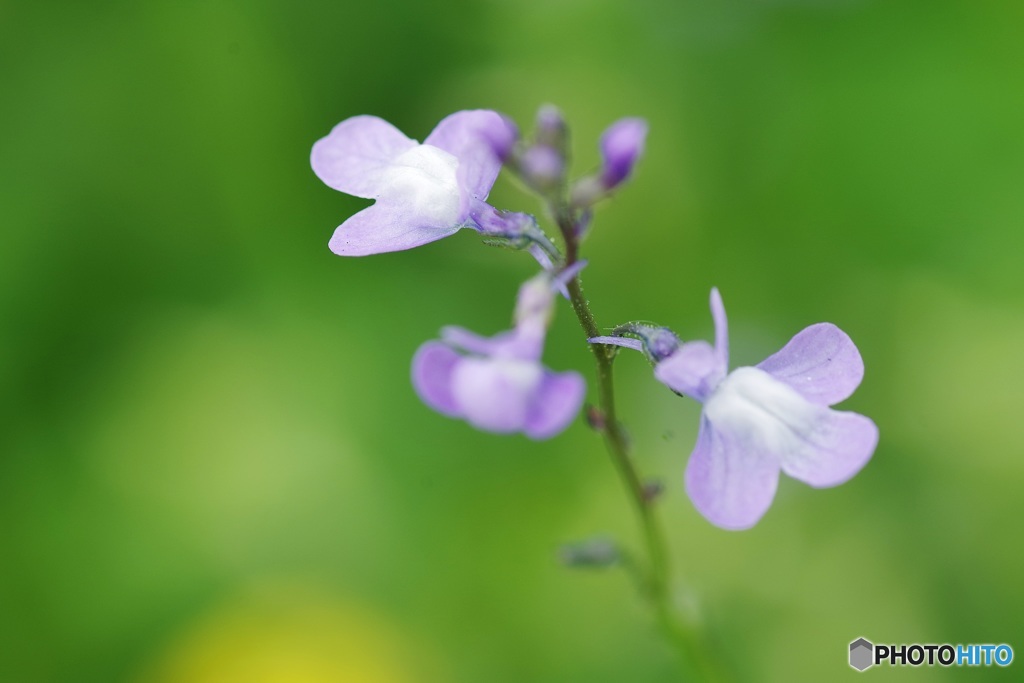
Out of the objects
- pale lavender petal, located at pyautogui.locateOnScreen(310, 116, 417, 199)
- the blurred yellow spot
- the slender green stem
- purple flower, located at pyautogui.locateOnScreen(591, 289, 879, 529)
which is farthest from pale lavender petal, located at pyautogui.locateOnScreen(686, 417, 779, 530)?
the blurred yellow spot

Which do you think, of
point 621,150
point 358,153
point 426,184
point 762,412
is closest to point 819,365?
point 762,412

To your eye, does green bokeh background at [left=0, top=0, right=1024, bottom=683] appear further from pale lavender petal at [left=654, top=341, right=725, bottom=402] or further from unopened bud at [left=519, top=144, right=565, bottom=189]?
unopened bud at [left=519, top=144, right=565, bottom=189]

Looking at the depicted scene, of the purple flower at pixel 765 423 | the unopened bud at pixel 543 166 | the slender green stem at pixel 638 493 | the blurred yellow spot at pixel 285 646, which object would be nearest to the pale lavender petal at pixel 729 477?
the purple flower at pixel 765 423

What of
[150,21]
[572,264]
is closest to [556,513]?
[572,264]

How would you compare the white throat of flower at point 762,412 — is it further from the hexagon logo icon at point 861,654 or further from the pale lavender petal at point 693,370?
the hexagon logo icon at point 861,654

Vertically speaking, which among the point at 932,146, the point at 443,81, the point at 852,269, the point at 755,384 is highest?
the point at 443,81

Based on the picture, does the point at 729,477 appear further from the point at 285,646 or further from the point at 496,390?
the point at 285,646

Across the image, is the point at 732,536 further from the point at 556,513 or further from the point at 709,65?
the point at 709,65
